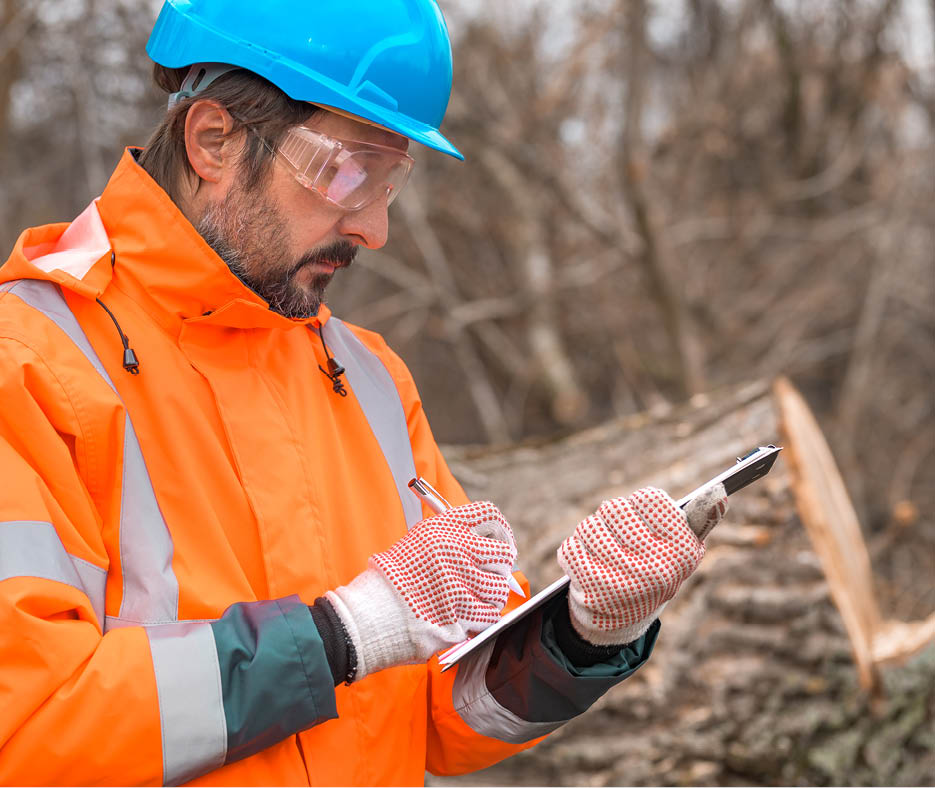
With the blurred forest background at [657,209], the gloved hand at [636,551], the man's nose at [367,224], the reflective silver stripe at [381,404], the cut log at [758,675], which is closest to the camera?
the gloved hand at [636,551]

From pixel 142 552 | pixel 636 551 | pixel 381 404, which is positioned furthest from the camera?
pixel 381 404

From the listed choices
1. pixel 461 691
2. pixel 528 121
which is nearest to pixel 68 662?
pixel 461 691

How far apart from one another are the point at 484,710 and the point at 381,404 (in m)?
0.65

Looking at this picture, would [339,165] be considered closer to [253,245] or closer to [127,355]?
[253,245]

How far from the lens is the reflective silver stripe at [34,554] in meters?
1.25

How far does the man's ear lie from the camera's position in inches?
65.2

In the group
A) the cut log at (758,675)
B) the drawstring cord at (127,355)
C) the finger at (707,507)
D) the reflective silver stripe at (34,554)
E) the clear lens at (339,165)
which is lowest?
the cut log at (758,675)

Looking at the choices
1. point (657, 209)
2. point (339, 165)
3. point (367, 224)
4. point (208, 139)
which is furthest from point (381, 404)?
point (657, 209)

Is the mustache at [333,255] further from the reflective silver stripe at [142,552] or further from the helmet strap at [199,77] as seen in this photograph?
the reflective silver stripe at [142,552]

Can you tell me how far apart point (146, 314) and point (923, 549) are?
567 centimetres

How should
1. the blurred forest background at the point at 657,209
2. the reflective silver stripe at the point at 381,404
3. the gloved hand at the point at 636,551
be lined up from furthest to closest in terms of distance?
the blurred forest background at the point at 657,209 → the reflective silver stripe at the point at 381,404 → the gloved hand at the point at 636,551

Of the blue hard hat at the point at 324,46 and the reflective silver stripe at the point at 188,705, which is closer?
the reflective silver stripe at the point at 188,705

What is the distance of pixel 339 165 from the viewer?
1672mm

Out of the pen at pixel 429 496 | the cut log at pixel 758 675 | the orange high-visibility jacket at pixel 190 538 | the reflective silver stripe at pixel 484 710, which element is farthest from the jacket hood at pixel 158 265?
the cut log at pixel 758 675
